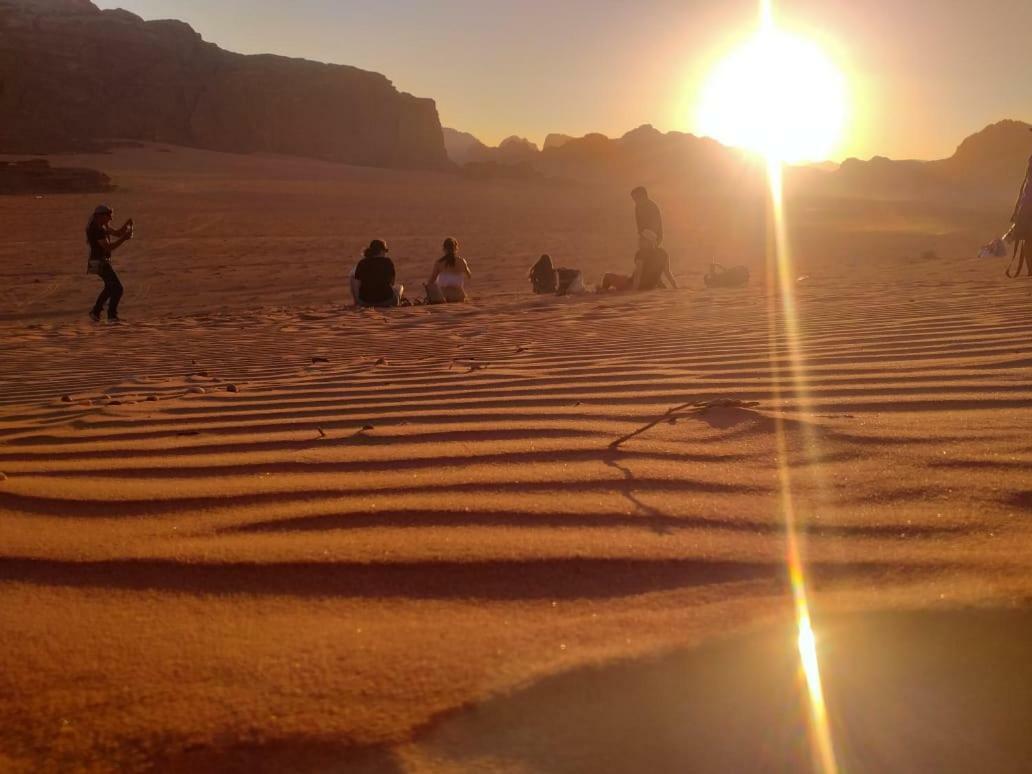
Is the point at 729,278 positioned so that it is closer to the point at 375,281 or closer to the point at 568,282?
the point at 568,282

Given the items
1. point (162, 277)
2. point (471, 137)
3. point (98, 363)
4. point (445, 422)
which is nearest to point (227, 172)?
point (162, 277)

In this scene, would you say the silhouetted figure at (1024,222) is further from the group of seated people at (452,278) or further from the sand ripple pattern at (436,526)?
the sand ripple pattern at (436,526)

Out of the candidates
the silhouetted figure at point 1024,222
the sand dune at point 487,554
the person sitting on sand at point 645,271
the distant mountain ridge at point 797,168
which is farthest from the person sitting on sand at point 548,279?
the distant mountain ridge at point 797,168

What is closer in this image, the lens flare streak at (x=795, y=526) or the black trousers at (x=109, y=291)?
the lens flare streak at (x=795, y=526)

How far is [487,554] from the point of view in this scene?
1.85 meters

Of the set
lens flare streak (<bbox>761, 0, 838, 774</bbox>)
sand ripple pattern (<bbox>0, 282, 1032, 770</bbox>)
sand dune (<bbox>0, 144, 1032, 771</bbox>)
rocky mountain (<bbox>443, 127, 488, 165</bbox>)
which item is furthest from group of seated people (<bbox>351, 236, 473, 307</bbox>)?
rocky mountain (<bbox>443, 127, 488, 165</bbox>)

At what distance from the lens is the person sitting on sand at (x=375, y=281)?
29.9 ft

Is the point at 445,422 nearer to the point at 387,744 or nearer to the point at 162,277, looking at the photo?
the point at 387,744

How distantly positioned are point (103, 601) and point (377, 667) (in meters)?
0.64

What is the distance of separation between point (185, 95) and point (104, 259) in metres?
59.5

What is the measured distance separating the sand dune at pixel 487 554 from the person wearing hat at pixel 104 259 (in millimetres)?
5677

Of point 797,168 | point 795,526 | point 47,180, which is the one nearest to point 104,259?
point 795,526

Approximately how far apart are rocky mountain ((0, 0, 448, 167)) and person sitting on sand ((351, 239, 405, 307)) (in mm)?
49890

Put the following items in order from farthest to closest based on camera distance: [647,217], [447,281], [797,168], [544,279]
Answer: [797,168] → [647,217] → [544,279] → [447,281]
